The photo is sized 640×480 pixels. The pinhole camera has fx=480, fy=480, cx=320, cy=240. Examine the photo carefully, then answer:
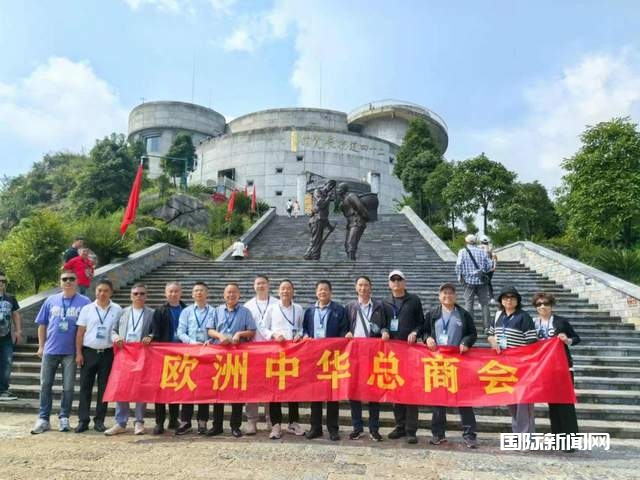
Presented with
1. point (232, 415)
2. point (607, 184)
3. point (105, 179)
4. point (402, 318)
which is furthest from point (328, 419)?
point (105, 179)

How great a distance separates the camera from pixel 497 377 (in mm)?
4750

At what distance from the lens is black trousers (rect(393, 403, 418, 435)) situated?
468 centimetres

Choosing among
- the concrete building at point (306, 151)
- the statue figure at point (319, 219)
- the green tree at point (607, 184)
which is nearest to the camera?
the statue figure at point (319, 219)

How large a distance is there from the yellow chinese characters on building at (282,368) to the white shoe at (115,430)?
159 cm

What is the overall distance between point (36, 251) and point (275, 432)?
8139mm

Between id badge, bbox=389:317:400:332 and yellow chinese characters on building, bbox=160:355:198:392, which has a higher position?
id badge, bbox=389:317:400:332

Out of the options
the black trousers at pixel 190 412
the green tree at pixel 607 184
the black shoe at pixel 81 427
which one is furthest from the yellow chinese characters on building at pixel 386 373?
the green tree at pixel 607 184

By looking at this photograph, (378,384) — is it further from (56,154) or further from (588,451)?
(56,154)

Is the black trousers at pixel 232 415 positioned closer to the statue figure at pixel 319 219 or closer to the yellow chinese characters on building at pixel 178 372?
the yellow chinese characters on building at pixel 178 372

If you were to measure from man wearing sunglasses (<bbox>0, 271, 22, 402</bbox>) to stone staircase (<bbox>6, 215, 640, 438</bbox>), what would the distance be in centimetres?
27

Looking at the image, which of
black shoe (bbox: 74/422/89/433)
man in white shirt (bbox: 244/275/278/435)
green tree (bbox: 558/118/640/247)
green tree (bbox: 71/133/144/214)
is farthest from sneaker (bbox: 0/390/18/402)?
green tree (bbox: 71/133/144/214)

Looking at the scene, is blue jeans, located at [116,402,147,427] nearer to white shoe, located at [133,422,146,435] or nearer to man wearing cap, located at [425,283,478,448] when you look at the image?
white shoe, located at [133,422,146,435]

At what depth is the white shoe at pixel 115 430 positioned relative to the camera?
4.81 metres

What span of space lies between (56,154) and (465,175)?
4362cm
